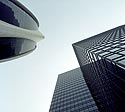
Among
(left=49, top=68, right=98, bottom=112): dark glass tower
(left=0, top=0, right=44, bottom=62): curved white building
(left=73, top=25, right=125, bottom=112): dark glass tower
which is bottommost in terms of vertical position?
(left=49, top=68, right=98, bottom=112): dark glass tower

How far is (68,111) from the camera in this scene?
6350cm

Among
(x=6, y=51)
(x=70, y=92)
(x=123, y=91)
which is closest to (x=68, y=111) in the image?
(x=70, y=92)

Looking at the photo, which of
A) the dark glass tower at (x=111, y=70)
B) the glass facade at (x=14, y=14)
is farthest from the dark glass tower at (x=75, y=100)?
the glass facade at (x=14, y=14)

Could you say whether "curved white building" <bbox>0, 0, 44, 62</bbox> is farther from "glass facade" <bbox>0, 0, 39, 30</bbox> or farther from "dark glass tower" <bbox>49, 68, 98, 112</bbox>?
"dark glass tower" <bbox>49, 68, 98, 112</bbox>

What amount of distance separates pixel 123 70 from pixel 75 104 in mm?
50387

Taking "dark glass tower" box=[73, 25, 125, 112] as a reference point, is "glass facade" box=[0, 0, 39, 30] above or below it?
above

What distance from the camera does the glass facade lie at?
29.3 meters

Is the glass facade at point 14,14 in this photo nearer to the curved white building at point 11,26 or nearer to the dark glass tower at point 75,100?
the curved white building at point 11,26

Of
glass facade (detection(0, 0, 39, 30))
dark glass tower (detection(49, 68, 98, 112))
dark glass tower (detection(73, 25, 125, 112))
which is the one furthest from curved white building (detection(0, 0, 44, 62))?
dark glass tower (detection(49, 68, 98, 112))

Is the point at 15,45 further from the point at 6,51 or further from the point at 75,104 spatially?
the point at 75,104

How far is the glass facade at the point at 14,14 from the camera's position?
1152 inches

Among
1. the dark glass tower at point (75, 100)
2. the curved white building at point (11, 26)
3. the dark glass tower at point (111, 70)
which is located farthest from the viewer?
the dark glass tower at point (75, 100)

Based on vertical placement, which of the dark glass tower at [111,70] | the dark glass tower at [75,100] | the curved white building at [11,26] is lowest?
the dark glass tower at [75,100]

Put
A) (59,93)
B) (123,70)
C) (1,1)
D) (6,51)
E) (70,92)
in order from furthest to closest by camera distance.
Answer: (59,93)
(70,92)
(6,51)
(1,1)
(123,70)
